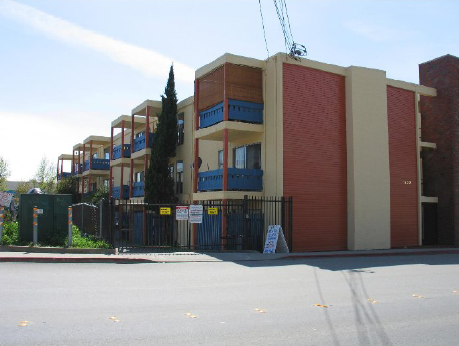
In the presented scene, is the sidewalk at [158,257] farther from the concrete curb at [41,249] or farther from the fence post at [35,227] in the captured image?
the fence post at [35,227]

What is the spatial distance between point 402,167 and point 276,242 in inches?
354

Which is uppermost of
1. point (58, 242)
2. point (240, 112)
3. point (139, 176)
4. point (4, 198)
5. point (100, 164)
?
point (240, 112)

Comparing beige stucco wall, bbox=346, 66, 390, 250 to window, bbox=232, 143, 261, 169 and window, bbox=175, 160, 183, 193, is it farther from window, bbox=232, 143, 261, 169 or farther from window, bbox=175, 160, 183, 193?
window, bbox=175, 160, 183, 193

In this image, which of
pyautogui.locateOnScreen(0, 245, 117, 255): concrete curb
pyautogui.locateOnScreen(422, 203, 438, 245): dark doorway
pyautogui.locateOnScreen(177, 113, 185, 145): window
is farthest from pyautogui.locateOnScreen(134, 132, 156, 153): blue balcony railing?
pyautogui.locateOnScreen(422, 203, 438, 245): dark doorway

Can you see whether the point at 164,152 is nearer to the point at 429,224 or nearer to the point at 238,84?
the point at 238,84

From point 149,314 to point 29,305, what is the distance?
6.36 feet

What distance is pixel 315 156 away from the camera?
2088 centimetres

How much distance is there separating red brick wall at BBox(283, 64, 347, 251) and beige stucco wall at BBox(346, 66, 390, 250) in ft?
1.22

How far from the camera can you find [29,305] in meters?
7.44

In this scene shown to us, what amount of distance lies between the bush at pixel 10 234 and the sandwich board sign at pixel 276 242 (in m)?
8.67

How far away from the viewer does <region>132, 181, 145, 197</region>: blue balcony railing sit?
93.9 ft

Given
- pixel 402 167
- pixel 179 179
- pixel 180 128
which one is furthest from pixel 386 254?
pixel 180 128

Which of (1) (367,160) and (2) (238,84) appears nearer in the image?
(2) (238,84)

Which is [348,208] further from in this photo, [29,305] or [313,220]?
[29,305]
